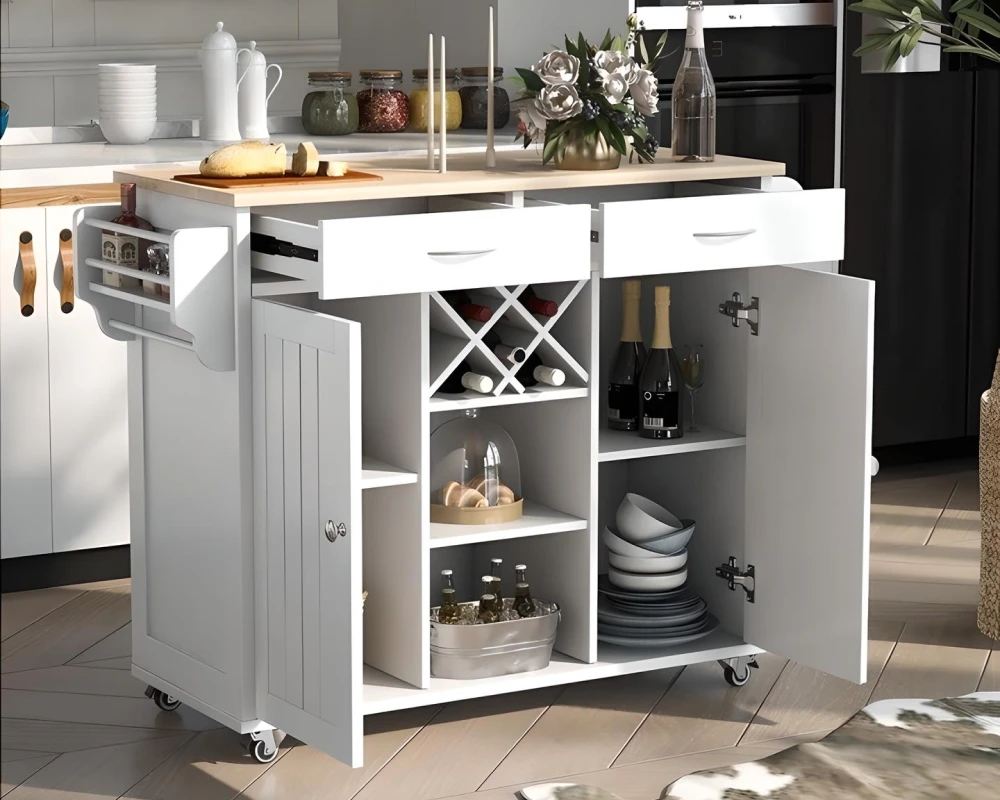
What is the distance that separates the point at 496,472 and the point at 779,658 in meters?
0.75

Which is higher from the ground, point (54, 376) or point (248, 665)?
point (54, 376)

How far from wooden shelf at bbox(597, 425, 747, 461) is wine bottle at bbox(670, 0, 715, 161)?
490mm

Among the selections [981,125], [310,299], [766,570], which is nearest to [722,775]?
[766,570]

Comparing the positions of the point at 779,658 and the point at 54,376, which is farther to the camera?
the point at 54,376

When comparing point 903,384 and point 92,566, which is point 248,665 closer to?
point 92,566

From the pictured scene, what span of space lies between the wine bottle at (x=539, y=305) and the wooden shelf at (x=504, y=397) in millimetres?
126

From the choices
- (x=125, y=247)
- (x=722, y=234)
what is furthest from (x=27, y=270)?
→ (x=722, y=234)

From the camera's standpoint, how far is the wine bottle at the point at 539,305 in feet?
Answer: 8.55

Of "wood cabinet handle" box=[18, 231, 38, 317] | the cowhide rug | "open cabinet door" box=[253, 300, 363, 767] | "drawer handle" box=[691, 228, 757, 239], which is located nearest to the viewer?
"open cabinet door" box=[253, 300, 363, 767]

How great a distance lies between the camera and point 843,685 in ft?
9.55

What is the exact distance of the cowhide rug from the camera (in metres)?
2.40

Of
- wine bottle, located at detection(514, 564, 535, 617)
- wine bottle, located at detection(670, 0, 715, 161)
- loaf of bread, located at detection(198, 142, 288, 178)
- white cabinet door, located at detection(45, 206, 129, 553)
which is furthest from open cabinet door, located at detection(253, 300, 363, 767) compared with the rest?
white cabinet door, located at detection(45, 206, 129, 553)

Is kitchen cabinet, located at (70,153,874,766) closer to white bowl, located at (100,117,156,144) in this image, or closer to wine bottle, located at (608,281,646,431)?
wine bottle, located at (608,281,646,431)

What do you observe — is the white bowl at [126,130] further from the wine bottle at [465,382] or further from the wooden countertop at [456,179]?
the wine bottle at [465,382]
